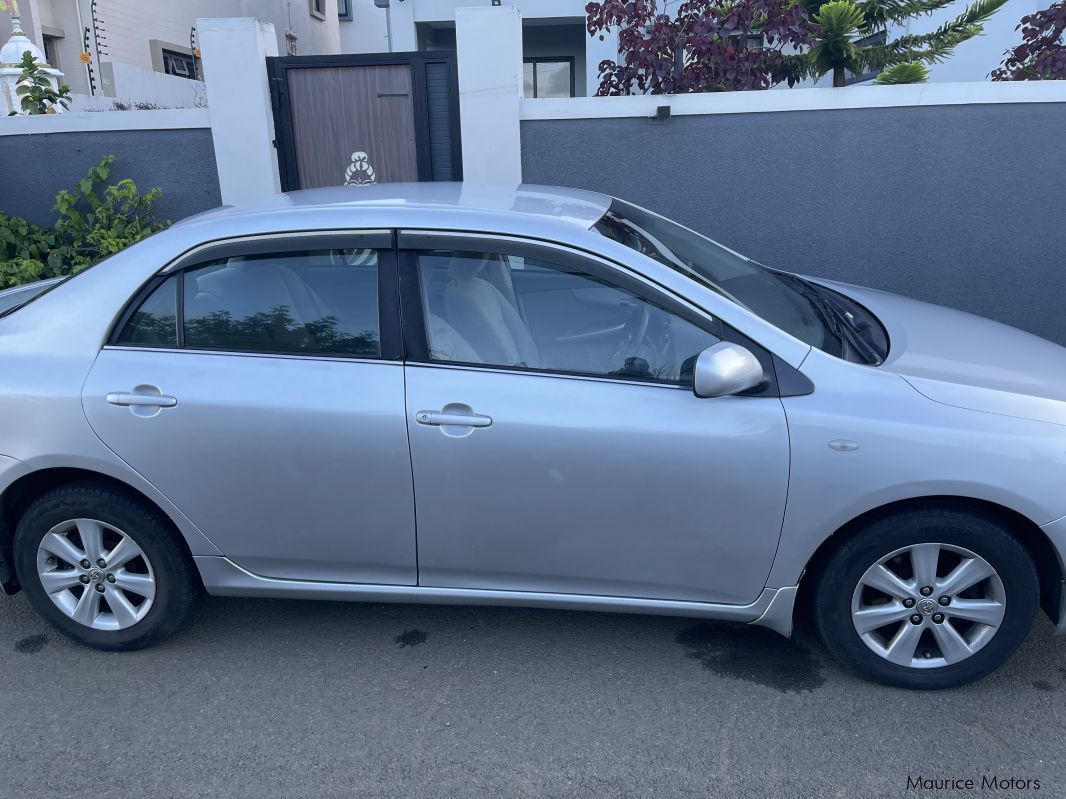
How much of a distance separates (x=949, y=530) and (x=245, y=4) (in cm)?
1535

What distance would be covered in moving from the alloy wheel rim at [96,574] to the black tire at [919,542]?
2.46m

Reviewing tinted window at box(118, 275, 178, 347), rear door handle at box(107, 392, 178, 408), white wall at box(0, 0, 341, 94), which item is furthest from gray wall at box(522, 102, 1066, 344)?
white wall at box(0, 0, 341, 94)

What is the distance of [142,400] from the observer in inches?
123

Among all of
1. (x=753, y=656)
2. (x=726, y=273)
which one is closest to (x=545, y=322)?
(x=726, y=273)

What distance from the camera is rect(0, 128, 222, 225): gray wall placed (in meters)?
7.04

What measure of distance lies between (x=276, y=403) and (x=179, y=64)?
13.7 meters

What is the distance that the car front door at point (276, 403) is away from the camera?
120 inches

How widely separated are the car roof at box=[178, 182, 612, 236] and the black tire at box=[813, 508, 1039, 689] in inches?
57.7

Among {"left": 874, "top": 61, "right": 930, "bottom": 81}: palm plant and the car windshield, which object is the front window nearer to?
the car windshield

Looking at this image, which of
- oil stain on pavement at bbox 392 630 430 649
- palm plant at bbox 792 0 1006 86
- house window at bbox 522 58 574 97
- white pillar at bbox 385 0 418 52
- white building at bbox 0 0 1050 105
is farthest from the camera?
house window at bbox 522 58 574 97

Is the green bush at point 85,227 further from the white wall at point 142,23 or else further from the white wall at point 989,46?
the white wall at point 989,46

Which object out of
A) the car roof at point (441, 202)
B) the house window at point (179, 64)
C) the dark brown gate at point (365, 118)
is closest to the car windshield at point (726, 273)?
the car roof at point (441, 202)

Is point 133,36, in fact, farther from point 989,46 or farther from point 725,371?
point 725,371

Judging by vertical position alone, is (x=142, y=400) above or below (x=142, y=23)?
below
